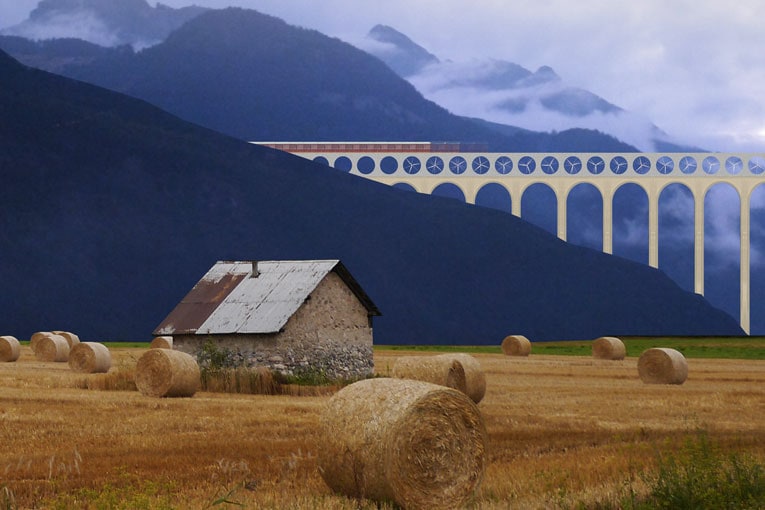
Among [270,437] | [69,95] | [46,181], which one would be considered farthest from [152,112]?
[270,437]

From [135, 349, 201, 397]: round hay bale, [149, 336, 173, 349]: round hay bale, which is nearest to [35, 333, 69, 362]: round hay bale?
[149, 336, 173, 349]: round hay bale

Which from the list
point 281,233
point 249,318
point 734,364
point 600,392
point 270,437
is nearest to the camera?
point 270,437

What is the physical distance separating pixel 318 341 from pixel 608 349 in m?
19.4

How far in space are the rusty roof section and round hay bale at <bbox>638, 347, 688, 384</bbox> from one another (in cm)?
974

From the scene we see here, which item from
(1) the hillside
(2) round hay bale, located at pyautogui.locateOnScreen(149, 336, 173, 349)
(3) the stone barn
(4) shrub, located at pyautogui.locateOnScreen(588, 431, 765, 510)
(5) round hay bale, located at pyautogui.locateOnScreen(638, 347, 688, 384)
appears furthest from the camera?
(1) the hillside

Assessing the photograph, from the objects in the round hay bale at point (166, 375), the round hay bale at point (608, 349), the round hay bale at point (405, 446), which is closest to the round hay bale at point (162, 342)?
the round hay bale at point (166, 375)

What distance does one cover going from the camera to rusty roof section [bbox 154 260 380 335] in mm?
38656

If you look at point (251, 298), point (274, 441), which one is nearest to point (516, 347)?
point (251, 298)

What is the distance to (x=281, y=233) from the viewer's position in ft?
425

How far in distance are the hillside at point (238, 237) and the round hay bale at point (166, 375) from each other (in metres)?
80.4

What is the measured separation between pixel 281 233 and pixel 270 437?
4318 inches

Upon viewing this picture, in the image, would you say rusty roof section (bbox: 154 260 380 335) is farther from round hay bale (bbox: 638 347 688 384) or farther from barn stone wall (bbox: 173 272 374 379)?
round hay bale (bbox: 638 347 688 384)

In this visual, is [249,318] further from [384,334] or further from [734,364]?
[384,334]

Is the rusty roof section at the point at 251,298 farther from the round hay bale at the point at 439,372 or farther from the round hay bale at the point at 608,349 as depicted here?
the round hay bale at the point at 608,349
